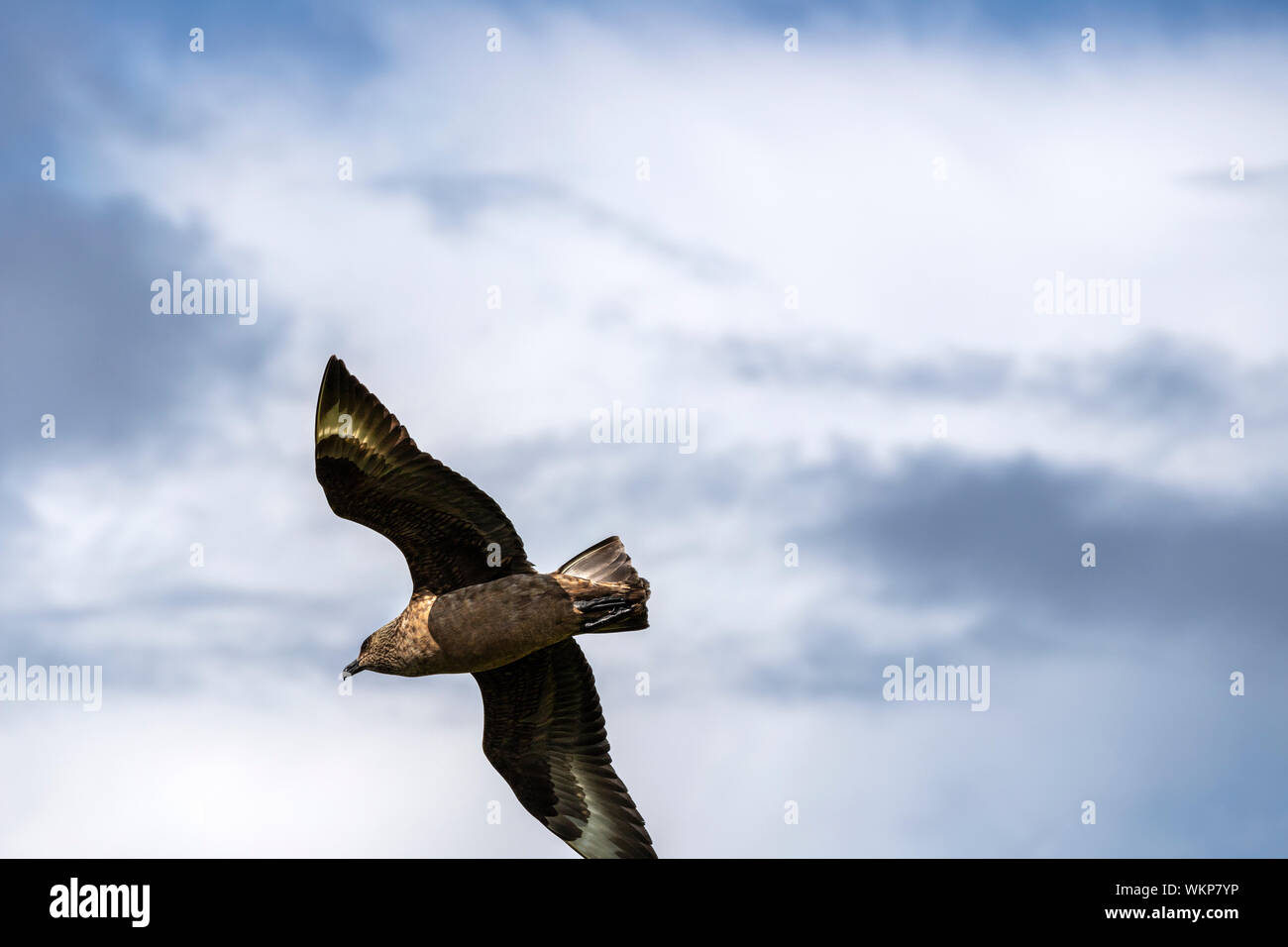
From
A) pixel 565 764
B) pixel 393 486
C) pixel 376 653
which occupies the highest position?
pixel 393 486

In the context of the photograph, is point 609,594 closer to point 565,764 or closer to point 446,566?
point 446,566

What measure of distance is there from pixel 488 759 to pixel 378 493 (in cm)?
359

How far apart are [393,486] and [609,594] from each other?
83.3 inches

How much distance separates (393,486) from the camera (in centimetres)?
1449

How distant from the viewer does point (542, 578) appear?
14594 mm

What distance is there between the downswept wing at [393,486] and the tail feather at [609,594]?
20.4 inches

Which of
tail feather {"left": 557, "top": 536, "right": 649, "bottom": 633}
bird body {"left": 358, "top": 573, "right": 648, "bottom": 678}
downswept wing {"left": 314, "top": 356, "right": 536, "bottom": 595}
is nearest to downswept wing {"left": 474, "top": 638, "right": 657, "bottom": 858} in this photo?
bird body {"left": 358, "top": 573, "right": 648, "bottom": 678}

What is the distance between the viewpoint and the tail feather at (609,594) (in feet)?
47.1

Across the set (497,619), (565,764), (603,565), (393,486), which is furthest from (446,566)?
(565,764)

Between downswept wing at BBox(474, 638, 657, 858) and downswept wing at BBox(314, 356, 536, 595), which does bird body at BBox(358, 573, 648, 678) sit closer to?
downswept wing at BBox(314, 356, 536, 595)

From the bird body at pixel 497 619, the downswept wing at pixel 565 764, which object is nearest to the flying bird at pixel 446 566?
the bird body at pixel 497 619

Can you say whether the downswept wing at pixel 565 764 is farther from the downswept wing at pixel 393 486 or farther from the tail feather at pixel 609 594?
the downswept wing at pixel 393 486

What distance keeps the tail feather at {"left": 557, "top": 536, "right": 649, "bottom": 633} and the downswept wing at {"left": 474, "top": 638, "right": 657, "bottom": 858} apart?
1.88m
